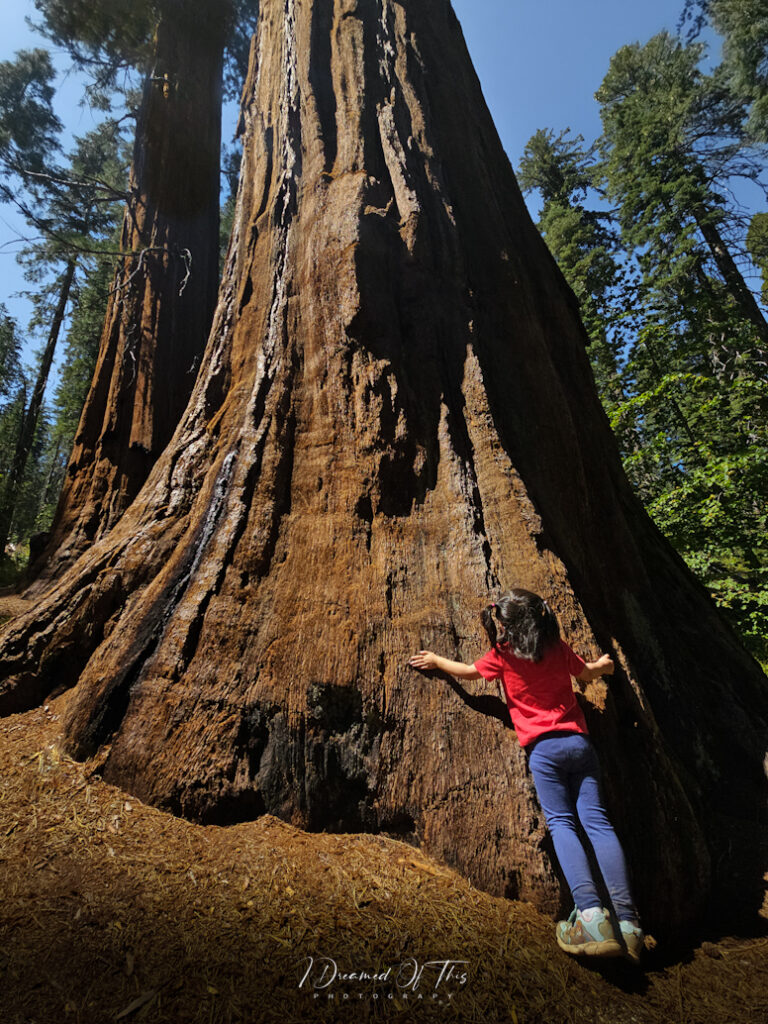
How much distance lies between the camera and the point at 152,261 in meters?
7.69

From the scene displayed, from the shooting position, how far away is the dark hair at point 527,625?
2.23 meters

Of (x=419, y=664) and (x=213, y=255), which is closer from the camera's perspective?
(x=419, y=664)

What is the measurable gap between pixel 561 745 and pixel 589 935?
61 centimetres

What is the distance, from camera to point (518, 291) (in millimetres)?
3795

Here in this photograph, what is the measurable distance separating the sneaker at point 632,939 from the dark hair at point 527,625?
95cm

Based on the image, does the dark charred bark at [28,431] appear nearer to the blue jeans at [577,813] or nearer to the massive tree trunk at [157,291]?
the massive tree trunk at [157,291]

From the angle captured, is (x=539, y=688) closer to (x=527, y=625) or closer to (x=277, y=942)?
(x=527, y=625)

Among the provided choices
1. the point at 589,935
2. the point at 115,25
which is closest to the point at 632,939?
the point at 589,935

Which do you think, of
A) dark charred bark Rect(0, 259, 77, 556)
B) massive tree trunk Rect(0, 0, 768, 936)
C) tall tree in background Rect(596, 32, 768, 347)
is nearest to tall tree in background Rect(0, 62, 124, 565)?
dark charred bark Rect(0, 259, 77, 556)

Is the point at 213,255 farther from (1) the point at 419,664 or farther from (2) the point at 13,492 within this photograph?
(2) the point at 13,492

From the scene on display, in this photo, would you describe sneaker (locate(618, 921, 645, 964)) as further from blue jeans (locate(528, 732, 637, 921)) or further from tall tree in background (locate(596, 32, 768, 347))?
tall tree in background (locate(596, 32, 768, 347))

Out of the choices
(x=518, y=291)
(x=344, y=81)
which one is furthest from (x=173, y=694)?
(x=344, y=81)

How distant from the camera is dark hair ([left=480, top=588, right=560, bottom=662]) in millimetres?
2234

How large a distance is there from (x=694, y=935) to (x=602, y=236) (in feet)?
68.7
